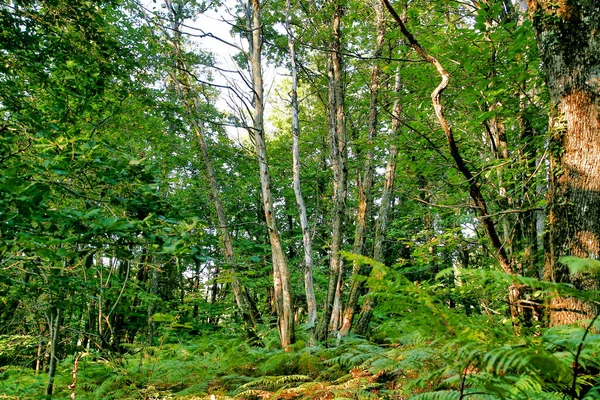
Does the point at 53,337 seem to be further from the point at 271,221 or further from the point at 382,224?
the point at 382,224

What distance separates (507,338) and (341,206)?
4.72 m

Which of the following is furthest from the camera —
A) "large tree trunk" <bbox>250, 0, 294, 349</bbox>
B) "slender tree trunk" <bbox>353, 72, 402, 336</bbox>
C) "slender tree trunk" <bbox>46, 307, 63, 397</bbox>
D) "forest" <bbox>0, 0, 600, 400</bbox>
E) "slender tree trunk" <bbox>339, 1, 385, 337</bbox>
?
"slender tree trunk" <bbox>353, 72, 402, 336</bbox>

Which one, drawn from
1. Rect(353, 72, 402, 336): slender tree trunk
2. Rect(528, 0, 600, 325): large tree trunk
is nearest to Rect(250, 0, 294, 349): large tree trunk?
Rect(353, 72, 402, 336): slender tree trunk

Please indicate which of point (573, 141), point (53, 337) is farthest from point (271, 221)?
point (573, 141)

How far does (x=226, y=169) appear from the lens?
47.9 feet

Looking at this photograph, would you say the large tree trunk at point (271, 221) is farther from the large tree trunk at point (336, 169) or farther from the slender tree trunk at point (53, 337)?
the slender tree trunk at point (53, 337)

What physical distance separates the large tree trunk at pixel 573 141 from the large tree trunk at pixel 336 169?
3.88 meters

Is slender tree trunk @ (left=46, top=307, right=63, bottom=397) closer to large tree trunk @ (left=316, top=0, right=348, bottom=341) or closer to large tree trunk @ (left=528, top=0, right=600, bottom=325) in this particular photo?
large tree trunk @ (left=316, top=0, right=348, bottom=341)

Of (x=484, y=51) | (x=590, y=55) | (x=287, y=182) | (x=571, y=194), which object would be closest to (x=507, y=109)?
(x=484, y=51)

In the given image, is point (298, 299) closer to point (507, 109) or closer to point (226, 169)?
point (226, 169)

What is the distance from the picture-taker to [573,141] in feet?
7.55

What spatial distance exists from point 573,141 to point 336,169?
4572 mm

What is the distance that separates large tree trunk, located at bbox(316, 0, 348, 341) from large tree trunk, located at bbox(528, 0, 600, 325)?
12.7 ft

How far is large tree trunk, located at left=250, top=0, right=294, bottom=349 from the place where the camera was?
541 centimetres
